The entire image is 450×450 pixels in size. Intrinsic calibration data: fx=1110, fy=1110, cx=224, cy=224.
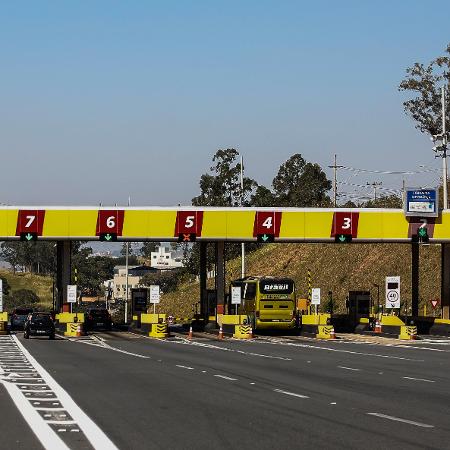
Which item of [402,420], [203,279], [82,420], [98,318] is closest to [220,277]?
[203,279]

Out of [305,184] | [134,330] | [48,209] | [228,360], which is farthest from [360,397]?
[305,184]

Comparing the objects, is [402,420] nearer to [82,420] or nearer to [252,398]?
[252,398]

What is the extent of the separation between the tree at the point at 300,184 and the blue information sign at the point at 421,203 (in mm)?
65338

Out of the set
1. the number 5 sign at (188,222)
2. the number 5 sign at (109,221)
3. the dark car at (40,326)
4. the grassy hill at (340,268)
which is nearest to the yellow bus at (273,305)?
the number 5 sign at (188,222)

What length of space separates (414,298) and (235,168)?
204ft

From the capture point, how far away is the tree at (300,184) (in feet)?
449

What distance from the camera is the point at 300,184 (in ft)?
460

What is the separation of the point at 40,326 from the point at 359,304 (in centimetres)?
2384

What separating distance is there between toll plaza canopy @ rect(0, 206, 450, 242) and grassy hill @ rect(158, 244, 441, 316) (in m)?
20.2

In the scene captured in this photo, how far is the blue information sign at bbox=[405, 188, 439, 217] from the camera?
63625 mm

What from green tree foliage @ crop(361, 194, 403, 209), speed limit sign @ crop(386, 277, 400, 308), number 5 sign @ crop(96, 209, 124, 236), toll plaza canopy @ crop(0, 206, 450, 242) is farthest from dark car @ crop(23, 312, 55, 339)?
green tree foliage @ crop(361, 194, 403, 209)

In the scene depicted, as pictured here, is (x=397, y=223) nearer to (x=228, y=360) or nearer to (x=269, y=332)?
(x=269, y=332)

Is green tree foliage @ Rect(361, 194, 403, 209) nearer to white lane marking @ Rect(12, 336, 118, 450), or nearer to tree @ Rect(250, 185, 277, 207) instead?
tree @ Rect(250, 185, 277, 207)

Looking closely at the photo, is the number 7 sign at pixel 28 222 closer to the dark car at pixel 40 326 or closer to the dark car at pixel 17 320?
the dark car at pixel 40 326
